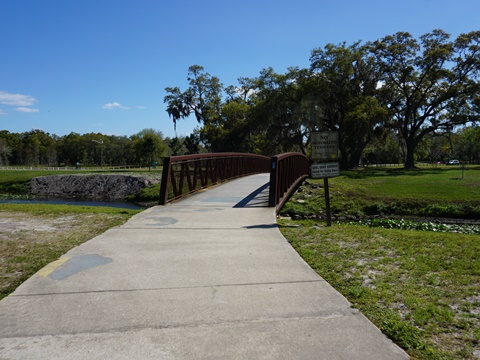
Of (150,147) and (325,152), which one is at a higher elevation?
(150,147)

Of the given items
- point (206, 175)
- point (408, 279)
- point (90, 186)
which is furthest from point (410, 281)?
point (90, 186)

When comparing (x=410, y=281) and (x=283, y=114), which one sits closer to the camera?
(x=410, y=281)

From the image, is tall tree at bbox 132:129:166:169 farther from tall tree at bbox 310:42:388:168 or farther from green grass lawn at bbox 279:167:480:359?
green grass lawn at bbox 279:167:480:359

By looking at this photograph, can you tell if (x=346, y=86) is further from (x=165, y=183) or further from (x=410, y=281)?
(x=410, y=281)

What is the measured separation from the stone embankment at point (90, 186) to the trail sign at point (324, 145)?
74.4ft

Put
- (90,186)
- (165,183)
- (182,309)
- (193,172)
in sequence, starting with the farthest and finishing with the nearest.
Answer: (90,186)
(193,172)
(165,183)
(182,309)

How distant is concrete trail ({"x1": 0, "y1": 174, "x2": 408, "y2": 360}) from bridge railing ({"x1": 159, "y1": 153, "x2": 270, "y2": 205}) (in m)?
4.86

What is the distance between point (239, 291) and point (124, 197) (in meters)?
26.0

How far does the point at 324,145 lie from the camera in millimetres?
8516

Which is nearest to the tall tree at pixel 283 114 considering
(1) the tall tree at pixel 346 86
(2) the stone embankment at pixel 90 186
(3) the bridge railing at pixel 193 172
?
(1) the tall tree at pixel 346 86

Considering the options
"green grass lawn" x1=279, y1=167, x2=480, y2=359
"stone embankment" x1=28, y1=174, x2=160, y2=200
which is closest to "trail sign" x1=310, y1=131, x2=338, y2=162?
"green grass lawn" x1=279, y1=167, x2=480, y2=359

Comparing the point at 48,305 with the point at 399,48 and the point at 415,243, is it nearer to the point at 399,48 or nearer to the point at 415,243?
the point at 415,243

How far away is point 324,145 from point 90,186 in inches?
1092

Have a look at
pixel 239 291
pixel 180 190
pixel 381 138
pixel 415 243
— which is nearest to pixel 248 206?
pixel 180 190
